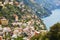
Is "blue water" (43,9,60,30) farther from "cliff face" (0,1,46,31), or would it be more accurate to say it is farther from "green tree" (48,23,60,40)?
"green tree" (48,23,60,40)

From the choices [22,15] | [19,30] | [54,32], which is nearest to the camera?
[54,32]

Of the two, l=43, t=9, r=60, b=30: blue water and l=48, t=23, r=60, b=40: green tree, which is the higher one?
l=43, t=9, r=60, b=30: blue water

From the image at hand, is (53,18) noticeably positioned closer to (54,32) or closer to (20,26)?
(20,26)

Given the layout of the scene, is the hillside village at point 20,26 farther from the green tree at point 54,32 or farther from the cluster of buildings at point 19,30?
the green tree at point 54,32

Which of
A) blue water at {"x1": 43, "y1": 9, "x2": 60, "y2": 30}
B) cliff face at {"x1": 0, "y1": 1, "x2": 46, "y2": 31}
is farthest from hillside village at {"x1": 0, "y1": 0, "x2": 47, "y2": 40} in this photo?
blue water at {"x1": 43, "y1": 9, "x2": 60, "y2": 30}

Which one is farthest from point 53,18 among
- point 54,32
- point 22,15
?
point 54,32

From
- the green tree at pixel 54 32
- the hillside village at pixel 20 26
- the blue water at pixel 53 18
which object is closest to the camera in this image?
the green tree at pixel 54 32

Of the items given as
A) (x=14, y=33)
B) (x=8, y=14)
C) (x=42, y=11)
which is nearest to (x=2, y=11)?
(x=8, y=14)

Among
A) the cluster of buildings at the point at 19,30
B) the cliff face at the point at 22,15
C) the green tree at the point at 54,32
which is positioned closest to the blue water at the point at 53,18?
the cliff face at the point at 22,15

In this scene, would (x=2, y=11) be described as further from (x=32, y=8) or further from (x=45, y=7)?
(x=45, y=7)
